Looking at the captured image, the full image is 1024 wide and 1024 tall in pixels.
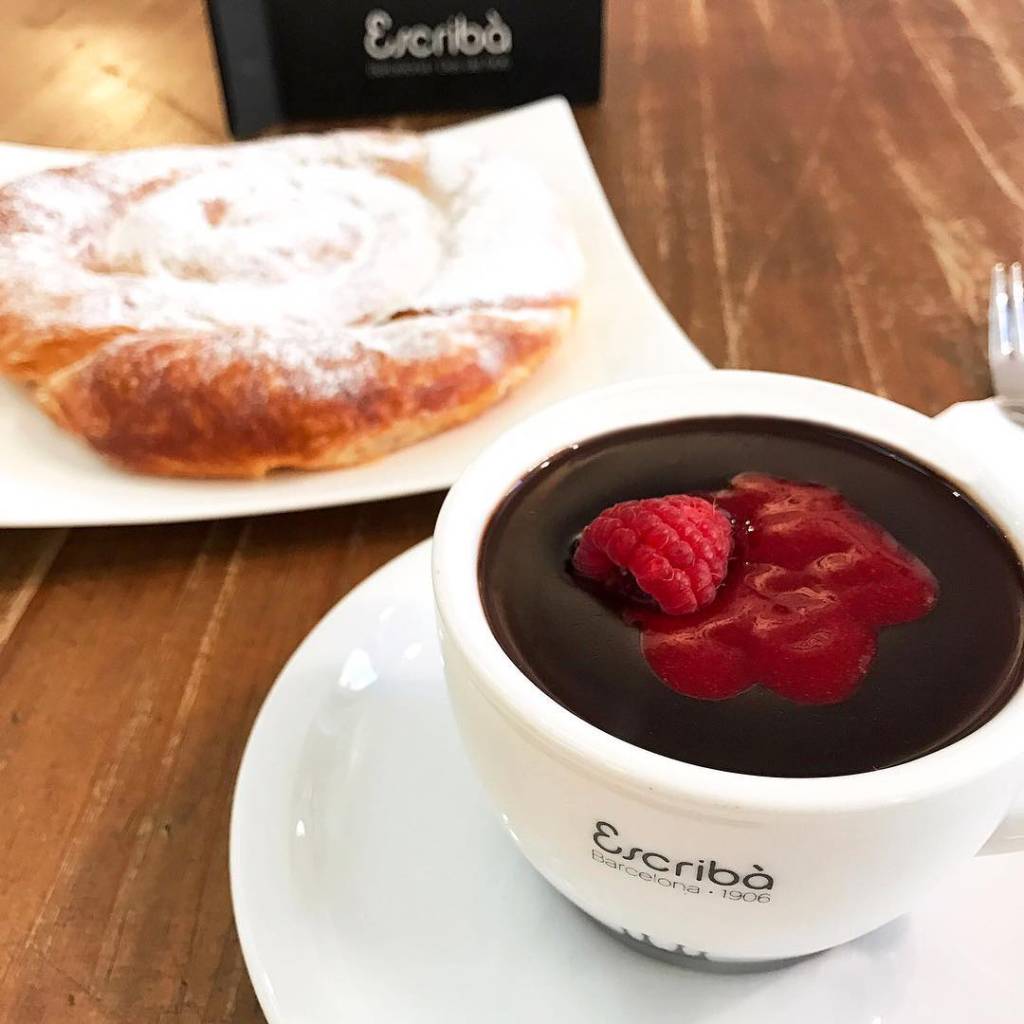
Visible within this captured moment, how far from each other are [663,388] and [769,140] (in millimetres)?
928

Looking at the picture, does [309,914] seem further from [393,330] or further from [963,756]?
[393,330]

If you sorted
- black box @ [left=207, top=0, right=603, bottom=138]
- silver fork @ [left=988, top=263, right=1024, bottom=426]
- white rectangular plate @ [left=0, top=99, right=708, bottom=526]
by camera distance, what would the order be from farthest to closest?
black box @ [left=207, top=0, right=603, bottom=138], silver fork @ [left=988, top=263, right=1024, bottom=426], white rectangular plate @ [left=0, top=99, right=708, bottom=526]

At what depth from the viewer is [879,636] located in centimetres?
47

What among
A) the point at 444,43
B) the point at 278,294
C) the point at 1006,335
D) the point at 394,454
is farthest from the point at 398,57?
the point at 1006,335

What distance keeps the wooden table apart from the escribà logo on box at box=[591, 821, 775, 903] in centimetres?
21

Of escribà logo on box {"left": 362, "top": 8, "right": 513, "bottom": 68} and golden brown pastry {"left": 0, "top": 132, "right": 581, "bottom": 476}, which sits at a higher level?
escribà logo on box {"left": 362, "top": 8, "right": 513, "bottom": 68}

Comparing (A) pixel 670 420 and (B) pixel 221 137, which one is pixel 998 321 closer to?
(A) pixel 670 420

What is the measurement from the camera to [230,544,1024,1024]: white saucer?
468 mm

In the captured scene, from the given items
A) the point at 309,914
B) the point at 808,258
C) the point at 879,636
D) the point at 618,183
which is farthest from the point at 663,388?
the point at 618,183

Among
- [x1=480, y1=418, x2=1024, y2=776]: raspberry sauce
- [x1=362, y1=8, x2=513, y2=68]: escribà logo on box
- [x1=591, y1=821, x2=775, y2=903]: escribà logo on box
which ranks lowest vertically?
[x1=362, y1=8, x2=513, y2=68]: escribà logo on box

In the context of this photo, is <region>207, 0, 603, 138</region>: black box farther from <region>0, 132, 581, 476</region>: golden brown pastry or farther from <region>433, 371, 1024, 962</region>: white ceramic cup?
<region>433, 371, 1024, 962</region>: white ceramic cup

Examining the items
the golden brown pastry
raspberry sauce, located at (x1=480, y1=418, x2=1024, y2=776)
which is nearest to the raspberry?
raspberry sauce, located at (x1=480, y1=418, x2=1024, y2=776)

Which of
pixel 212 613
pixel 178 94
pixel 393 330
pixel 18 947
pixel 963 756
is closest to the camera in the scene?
pixel 963 756

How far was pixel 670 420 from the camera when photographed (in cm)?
61
